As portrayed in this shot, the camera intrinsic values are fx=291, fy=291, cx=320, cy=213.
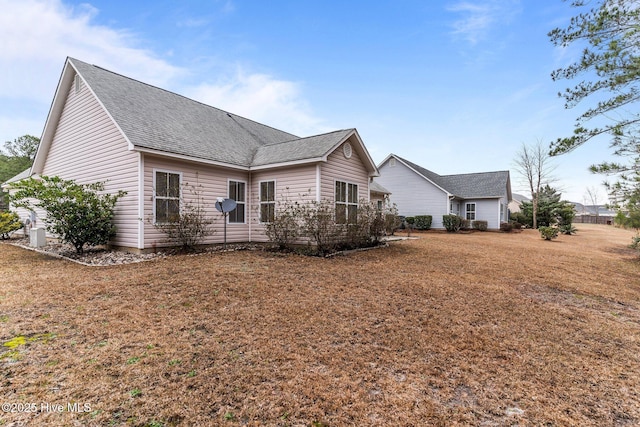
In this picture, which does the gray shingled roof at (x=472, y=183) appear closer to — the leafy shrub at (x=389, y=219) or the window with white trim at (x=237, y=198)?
the leafy shrub at (x=389, y=219)

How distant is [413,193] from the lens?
24.3 meters

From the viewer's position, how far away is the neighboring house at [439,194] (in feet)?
76.3

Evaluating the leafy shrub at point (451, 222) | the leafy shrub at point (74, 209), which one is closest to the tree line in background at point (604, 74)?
the leafy shrub at point (74, 209)

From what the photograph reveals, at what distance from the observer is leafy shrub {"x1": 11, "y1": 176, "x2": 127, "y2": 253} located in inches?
333

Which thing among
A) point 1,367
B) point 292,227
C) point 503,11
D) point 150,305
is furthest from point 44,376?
point 503,11

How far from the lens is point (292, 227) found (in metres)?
9.57

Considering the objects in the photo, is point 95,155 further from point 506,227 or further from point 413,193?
point 506,227

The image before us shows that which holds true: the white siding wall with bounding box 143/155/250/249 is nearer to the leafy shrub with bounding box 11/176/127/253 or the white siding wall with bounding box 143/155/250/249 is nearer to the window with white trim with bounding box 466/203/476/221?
the leafy shrub with bounding box 11/176/127/253

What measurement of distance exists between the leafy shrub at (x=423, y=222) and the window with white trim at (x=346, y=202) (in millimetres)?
13358

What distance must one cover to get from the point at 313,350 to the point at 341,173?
832 cm

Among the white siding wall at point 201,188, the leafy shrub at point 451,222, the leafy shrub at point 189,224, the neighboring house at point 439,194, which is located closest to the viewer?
the white siding wall at point 201,188

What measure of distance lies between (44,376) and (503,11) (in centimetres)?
1375

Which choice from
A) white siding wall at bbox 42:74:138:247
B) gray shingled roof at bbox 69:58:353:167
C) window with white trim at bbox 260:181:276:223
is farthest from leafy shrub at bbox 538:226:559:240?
white siding wall at bbox 42:74:138:247

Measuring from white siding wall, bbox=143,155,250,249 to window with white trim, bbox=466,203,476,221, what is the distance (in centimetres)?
2113
